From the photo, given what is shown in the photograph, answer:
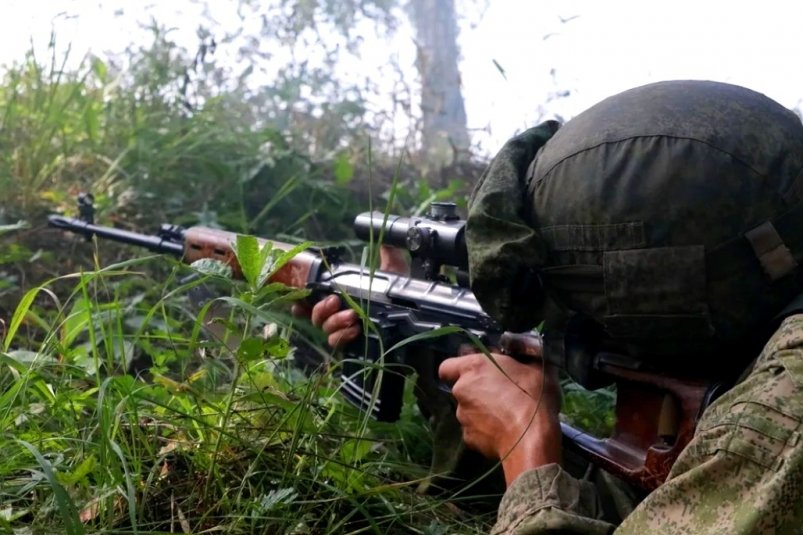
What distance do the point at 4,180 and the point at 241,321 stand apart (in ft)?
5.18

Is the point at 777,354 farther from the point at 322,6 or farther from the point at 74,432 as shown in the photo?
the point at 322,6

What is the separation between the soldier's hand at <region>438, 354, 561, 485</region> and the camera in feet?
6.22

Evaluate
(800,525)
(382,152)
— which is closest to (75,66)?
(382,152)

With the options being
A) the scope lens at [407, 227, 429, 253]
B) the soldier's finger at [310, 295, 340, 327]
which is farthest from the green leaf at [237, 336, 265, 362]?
the soldier's finger at [310, 295, 340, 327]

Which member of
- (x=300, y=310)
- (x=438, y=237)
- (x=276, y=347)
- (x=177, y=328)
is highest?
(x=438, y=237)

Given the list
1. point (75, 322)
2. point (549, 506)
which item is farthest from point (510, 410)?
point (75, 322)

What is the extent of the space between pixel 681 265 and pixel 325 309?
1.31 meters

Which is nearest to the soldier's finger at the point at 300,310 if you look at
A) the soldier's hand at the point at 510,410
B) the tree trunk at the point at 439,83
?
the soldier's hand at the point at 510,410

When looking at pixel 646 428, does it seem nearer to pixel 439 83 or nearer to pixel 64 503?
pixel 64 503

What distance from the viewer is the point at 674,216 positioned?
152 cm

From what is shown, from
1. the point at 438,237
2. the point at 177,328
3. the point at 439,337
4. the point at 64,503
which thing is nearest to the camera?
the point at 64,503

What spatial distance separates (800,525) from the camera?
4.20ft

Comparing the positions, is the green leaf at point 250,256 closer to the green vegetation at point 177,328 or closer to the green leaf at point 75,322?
the green vegetation at point 177,328

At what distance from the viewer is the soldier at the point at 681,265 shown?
134 centimetres
